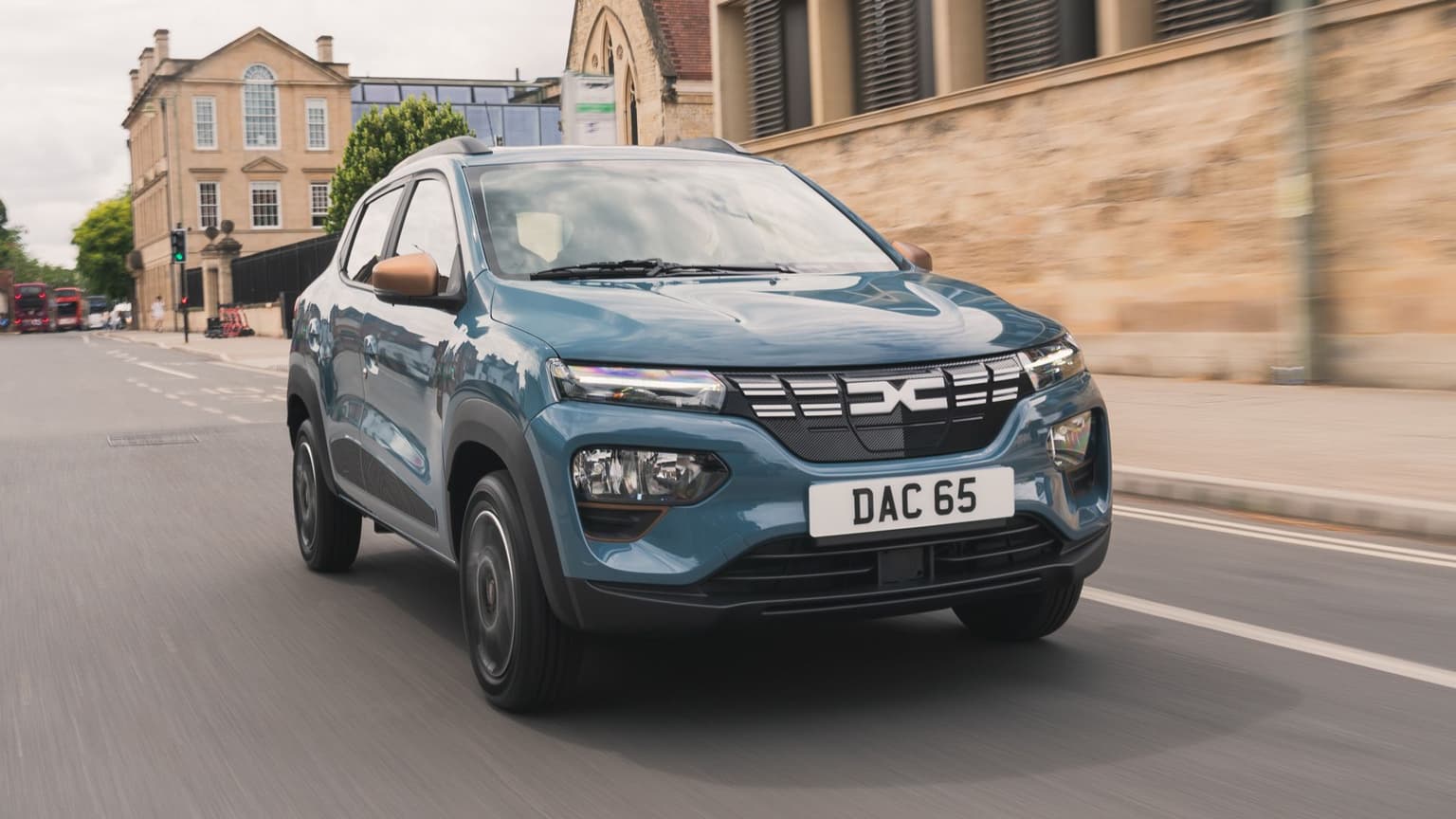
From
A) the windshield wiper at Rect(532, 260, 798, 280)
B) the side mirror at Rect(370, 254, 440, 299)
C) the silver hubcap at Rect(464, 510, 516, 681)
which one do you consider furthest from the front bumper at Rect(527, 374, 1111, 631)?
the side mirror at Rect(370, 254, 440, 299)

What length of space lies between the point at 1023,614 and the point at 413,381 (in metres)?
2.11

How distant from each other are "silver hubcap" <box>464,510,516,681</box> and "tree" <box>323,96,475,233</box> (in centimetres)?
6415

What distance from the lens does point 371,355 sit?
19.2ft

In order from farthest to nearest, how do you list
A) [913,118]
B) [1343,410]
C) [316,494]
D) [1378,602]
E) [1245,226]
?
1. [913,118]
2. [1245,226]
3. [1343,410]
4. [316,494]
5. [1378,602]

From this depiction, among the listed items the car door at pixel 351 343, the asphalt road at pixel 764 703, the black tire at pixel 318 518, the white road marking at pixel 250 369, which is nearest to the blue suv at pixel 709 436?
the asphalt road at pixel 764 703

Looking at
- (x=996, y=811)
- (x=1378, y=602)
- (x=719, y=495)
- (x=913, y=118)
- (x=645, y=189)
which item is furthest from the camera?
(x=913, y=118)

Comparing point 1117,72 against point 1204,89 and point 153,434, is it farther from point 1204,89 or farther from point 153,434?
point 153,434

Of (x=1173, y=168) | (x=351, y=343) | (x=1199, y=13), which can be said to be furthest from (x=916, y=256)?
(x=1199, y=13)

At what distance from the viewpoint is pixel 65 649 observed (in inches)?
220

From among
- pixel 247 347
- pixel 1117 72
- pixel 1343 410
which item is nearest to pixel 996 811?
pixel 1343 410

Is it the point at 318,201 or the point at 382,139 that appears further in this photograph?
the point at 318,201

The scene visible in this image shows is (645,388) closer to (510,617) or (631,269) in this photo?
(510,617)

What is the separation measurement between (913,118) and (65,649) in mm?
15749

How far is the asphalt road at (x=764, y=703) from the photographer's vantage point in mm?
3770
